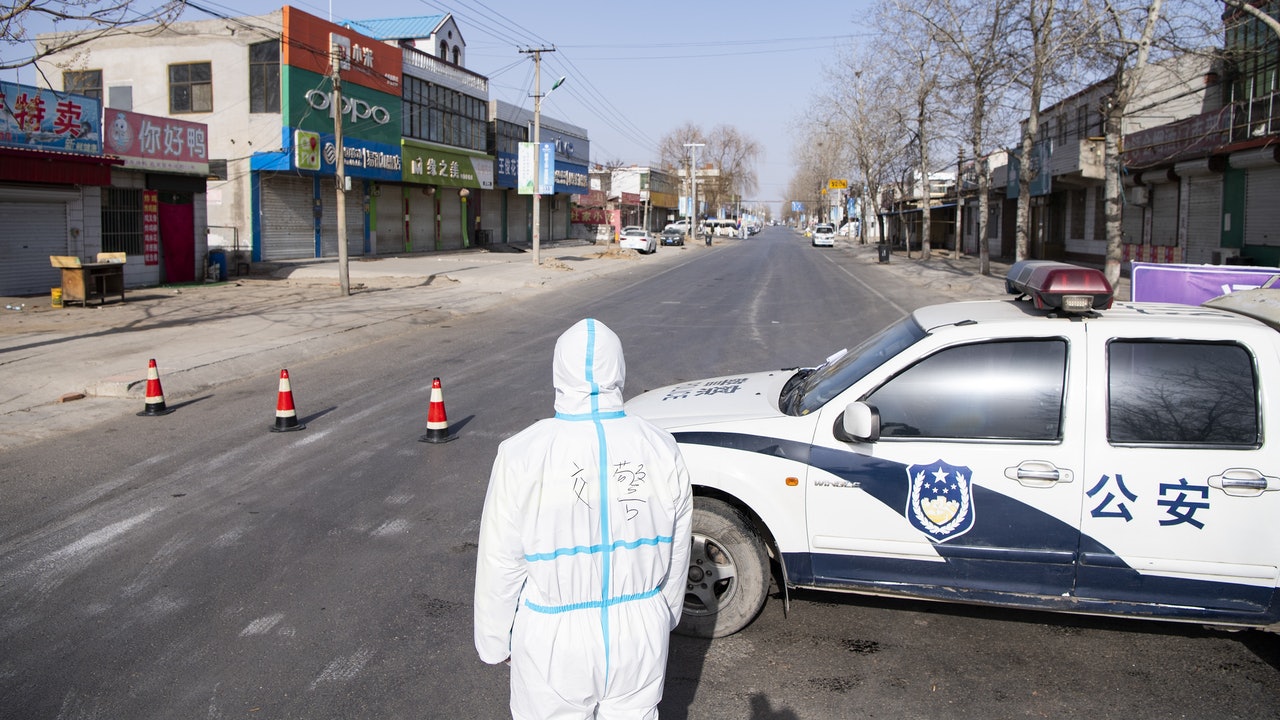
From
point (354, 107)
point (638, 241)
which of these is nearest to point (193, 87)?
point (354, 107)

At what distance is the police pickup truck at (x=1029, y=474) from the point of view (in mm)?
4105

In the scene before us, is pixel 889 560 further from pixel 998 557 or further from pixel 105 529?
pixel 105 529

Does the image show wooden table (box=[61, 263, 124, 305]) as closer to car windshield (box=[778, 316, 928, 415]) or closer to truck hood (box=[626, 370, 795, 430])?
truck hood (box=[626, 370, 795, 430])

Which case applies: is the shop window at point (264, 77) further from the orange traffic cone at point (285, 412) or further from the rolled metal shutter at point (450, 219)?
the orange traffic cone at point (285, 412)

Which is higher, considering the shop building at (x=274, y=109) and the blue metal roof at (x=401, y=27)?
the blue metal roof at (x=401, y=27)

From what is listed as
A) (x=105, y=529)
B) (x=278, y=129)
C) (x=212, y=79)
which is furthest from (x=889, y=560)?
(x=212, y=79)

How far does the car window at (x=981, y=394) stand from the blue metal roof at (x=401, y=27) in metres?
44.3

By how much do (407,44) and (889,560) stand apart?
147ft

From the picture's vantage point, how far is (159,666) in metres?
4.25

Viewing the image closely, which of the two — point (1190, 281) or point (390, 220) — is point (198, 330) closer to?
point (1190, 281)

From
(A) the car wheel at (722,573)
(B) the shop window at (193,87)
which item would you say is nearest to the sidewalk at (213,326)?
(B) the shop window at (193,87)

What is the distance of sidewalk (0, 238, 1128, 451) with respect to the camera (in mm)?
11023

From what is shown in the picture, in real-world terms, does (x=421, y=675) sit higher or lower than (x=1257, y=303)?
lower

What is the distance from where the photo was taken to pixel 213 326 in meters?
16.9
